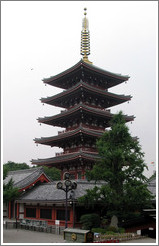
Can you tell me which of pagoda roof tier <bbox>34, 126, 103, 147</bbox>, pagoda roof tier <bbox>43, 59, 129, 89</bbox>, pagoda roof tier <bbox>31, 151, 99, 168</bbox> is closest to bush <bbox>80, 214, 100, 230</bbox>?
pagoda roof tier <bbox>31, 151, 99, 168</bbox>

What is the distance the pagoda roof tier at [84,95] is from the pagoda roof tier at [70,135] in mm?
5094

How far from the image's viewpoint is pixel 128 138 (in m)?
25.7

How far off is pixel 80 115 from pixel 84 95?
3.01 m

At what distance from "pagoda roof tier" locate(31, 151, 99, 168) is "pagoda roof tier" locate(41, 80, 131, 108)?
8146mm

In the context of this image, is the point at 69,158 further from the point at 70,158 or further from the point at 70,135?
the point at 70,135

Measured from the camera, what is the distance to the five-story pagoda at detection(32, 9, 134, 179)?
121 feet

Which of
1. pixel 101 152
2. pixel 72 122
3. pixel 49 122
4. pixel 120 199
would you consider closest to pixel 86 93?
pixel 72 122

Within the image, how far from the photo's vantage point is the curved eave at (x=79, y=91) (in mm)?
37994

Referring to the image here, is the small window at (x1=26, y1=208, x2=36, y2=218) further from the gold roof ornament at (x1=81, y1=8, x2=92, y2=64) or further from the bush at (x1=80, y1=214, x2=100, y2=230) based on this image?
the gold roof ornament at (x1=81, y1=8, x2=92, y2=64)

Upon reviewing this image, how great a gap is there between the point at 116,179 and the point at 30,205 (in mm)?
14073

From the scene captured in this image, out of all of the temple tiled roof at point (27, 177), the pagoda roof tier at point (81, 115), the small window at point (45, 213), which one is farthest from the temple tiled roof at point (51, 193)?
the pagoda roof tier at point (81, 115)

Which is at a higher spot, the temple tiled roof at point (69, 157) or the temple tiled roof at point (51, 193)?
the temple tiled roof at point (69, 157)

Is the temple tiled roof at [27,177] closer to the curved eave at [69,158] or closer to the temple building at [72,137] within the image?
the temple building at [72,137]

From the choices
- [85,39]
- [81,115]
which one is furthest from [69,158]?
[85,39]
